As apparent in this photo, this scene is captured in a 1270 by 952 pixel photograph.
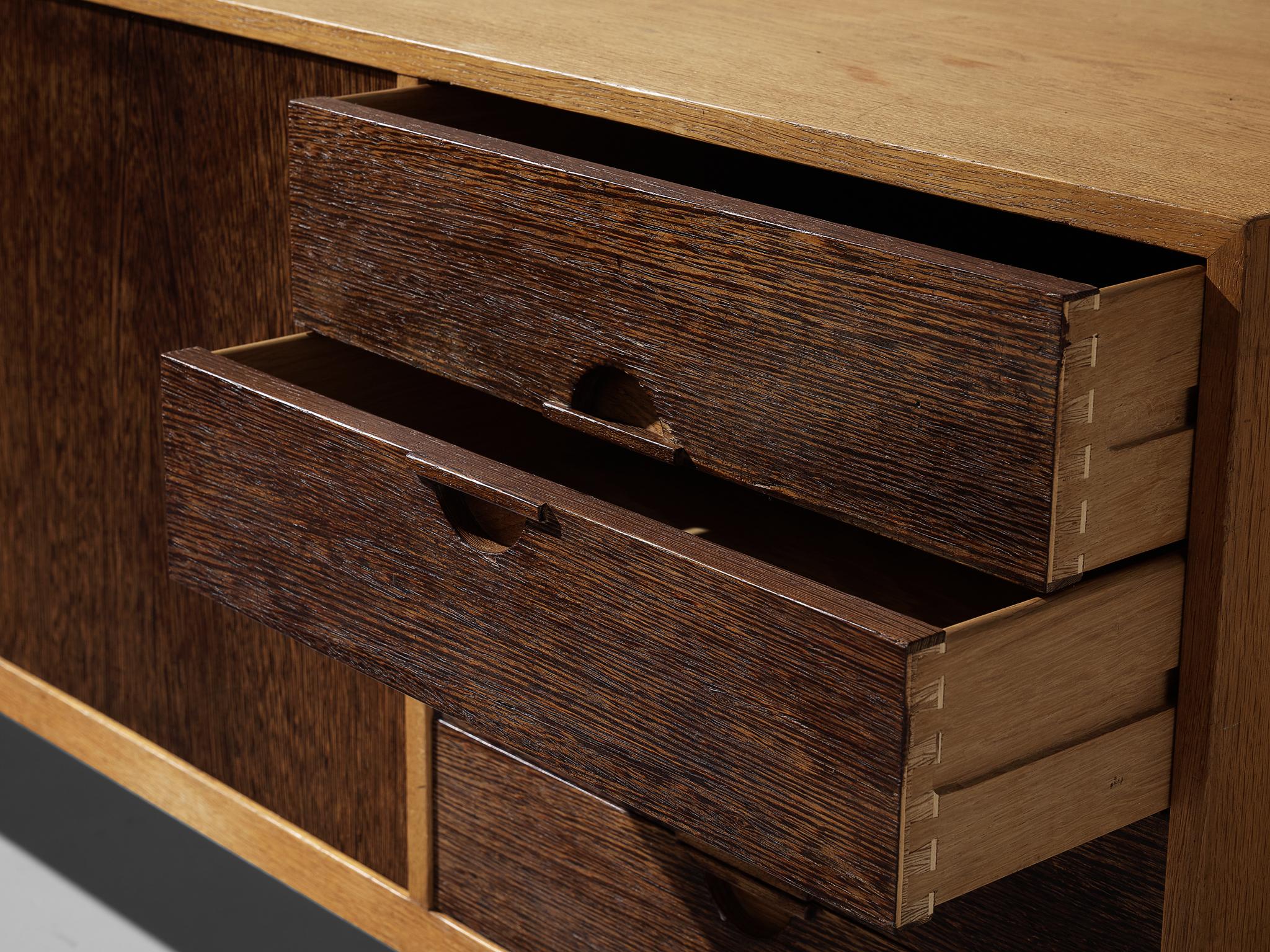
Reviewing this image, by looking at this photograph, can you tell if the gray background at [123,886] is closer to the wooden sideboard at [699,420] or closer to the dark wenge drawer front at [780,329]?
the wooden sideboard at [699,420]

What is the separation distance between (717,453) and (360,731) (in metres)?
0.38

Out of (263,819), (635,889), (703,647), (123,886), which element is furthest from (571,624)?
(123,886)

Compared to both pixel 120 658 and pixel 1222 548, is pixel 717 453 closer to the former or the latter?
pixel 1222 548

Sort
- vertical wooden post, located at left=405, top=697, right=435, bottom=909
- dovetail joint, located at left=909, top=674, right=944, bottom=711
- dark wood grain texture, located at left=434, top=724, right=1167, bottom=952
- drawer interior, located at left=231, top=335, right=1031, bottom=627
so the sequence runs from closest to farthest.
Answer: dovetail joint, located at left=909, top=674, right=944, bottom=711 < dark wood grain texture, located at left=434, top=724, right=1167, bottom=952 < drawer interior, located at left=231, top=335, right=1031, bottom=627 < vertical wooden post, located at left=405, top=697, right=435, bottom=909

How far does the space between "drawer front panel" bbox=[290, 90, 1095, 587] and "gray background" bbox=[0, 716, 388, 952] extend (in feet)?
1.78

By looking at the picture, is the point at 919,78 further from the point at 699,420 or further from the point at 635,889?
the point at 635,889

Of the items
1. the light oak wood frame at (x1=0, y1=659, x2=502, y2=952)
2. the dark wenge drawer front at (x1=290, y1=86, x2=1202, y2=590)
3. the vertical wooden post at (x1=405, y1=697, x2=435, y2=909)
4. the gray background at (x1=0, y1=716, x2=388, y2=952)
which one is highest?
the dark wenge drawer front at (x1=290, y1=86, x2=1202, y2=590)

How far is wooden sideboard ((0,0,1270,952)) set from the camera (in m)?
0.53

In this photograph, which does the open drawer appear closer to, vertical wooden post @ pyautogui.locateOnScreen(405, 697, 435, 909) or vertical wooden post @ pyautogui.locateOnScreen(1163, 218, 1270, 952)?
vertical wooden post @ pyautogui.locateOnScreen(1163, 218, 1270, 952)

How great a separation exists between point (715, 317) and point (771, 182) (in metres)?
0.26

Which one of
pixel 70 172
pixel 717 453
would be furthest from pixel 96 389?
pixel 717 453

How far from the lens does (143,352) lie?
983 millimetres

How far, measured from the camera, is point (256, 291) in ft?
2.98

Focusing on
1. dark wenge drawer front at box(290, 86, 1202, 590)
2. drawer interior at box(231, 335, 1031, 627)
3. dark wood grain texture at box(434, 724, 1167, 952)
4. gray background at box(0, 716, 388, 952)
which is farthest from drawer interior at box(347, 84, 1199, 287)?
gray background at box(0, 716, 388, 952)
